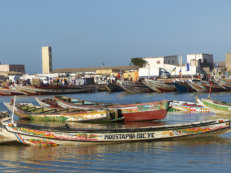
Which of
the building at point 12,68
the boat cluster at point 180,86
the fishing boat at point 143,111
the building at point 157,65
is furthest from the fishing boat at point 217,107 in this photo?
the building at point 12,68

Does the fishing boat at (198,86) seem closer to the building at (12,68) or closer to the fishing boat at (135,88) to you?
the fishing boat at (135,88)

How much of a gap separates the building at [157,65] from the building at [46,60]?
32.1 m

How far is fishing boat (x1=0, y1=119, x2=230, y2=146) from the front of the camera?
48.9 feet

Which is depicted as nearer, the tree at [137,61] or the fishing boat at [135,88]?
the fishing boat at [135,88]

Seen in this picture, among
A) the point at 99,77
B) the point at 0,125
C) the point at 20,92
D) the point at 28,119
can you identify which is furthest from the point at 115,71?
the point at 0,125

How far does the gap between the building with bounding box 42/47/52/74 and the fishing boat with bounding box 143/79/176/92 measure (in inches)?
2122

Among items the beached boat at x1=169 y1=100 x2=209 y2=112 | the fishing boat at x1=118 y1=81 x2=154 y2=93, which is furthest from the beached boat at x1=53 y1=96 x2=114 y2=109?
the fishing boat at x1=118 y1=81 x2=154 y2=93

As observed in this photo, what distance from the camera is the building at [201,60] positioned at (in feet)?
267

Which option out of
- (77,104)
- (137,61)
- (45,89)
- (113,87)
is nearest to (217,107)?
(77,104)

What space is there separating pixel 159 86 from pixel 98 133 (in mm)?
44149

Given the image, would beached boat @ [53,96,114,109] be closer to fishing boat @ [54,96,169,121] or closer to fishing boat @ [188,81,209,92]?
fishing boat @ [54,96,169,121]

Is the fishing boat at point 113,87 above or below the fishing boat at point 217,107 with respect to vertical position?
below

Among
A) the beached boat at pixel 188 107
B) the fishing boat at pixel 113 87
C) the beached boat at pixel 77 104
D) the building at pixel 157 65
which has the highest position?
the building at pixel 157 65

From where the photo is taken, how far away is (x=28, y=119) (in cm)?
2455
